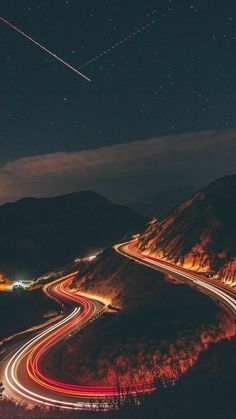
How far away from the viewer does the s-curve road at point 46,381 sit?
38031 mm

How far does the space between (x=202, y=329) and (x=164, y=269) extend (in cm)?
2764

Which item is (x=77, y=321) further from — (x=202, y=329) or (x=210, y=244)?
(x=210, y=244)

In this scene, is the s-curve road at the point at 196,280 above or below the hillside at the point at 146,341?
above

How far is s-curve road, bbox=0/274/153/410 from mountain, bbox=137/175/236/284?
75.0ft

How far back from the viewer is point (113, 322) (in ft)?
179

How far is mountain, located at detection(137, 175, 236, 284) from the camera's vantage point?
2874 inches

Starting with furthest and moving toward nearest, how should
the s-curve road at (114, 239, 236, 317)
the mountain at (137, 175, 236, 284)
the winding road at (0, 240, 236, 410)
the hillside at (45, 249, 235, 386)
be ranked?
the mountain at (137, 175, 236, 284) → the s-curve road at (114, 239, 236, 317) → the hillside at (45, 249, 235, 386) → the winding road at (0, 240, 236, 410)

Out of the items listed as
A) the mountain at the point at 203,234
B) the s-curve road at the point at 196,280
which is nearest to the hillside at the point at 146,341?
the s-curve road at the point at 196,280

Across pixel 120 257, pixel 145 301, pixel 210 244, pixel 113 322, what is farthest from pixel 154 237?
pixel 113 322

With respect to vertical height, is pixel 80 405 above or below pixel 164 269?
below

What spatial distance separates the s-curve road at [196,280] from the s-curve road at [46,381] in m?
16.1

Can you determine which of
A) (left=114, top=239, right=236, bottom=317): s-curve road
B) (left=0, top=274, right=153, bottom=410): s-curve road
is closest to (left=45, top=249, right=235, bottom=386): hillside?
(left=0, top=274, right=153, bottom=410): s-curve road

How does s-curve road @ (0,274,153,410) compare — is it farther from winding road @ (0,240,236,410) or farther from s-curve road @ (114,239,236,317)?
s-curve road @ (114,239,236,317)

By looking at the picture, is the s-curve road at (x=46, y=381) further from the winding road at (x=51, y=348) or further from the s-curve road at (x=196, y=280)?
the s-curve road at (x=196, y=280)
